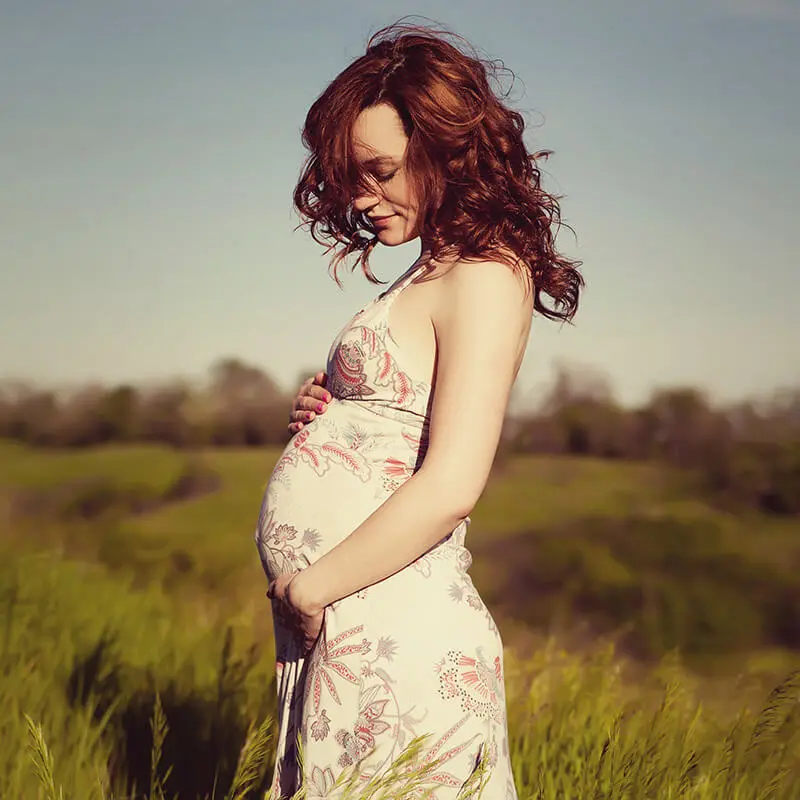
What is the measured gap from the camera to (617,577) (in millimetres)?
8898

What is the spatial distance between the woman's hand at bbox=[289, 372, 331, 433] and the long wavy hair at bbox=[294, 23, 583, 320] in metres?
0.34

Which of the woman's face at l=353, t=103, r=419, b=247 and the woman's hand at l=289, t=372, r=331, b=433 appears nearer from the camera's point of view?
the woman's face at l=353, t=103, r=419, b=247

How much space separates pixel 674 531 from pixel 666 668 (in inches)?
282

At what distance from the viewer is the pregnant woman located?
1.43 metres

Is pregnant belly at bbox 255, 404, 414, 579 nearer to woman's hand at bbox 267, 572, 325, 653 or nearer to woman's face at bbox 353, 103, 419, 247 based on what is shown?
woman's hand at bbox 267, 572, 325, 653

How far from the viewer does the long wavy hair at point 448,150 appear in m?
1.60

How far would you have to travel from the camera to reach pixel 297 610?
4.85 feet

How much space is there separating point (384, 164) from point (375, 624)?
0.80 metres

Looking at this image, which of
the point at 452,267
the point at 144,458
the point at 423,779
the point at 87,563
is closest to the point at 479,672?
the point at 423,779

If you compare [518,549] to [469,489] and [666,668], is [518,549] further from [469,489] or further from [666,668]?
[469,489]

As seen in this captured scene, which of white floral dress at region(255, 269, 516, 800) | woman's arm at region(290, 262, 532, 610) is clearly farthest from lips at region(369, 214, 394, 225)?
woman's arm at region(290, 262, 532, 610)

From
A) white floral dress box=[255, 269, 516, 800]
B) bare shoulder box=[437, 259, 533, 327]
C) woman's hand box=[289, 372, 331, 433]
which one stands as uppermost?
bare shoulder box=[437, 259, 533, 327]

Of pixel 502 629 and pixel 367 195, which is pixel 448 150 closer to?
pixel 367 195

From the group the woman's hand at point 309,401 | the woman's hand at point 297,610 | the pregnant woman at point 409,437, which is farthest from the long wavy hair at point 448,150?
the woman's hand at point 297,610
